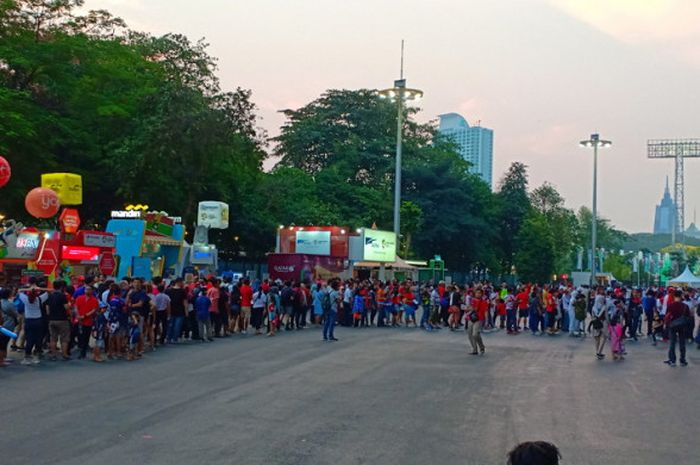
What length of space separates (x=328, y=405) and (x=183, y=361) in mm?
5745

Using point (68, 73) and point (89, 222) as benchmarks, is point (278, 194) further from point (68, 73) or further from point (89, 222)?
point (68, 73)

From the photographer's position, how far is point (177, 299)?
18500mm

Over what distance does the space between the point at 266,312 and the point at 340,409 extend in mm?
13627

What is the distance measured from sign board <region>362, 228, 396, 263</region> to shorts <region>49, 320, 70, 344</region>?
23.5 meters

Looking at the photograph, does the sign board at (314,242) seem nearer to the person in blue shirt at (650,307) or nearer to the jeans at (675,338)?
the person in blue shirt at (650,307)

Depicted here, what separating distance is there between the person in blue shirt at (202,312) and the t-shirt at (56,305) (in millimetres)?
5332

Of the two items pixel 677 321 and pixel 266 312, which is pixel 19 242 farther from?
pixel 677 321

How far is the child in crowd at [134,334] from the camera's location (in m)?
15.5

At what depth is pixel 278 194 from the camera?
48.2 meters

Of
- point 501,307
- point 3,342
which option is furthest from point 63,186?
point 501,307

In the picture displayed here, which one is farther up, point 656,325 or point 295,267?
point 295,267

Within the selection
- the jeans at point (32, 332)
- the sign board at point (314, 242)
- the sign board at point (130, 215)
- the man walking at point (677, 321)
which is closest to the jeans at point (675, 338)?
the man walking at point (677, 321)

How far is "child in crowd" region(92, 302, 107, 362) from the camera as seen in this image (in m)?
14.9

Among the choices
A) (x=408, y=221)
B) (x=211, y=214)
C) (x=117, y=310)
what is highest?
(x=408, y=221)
